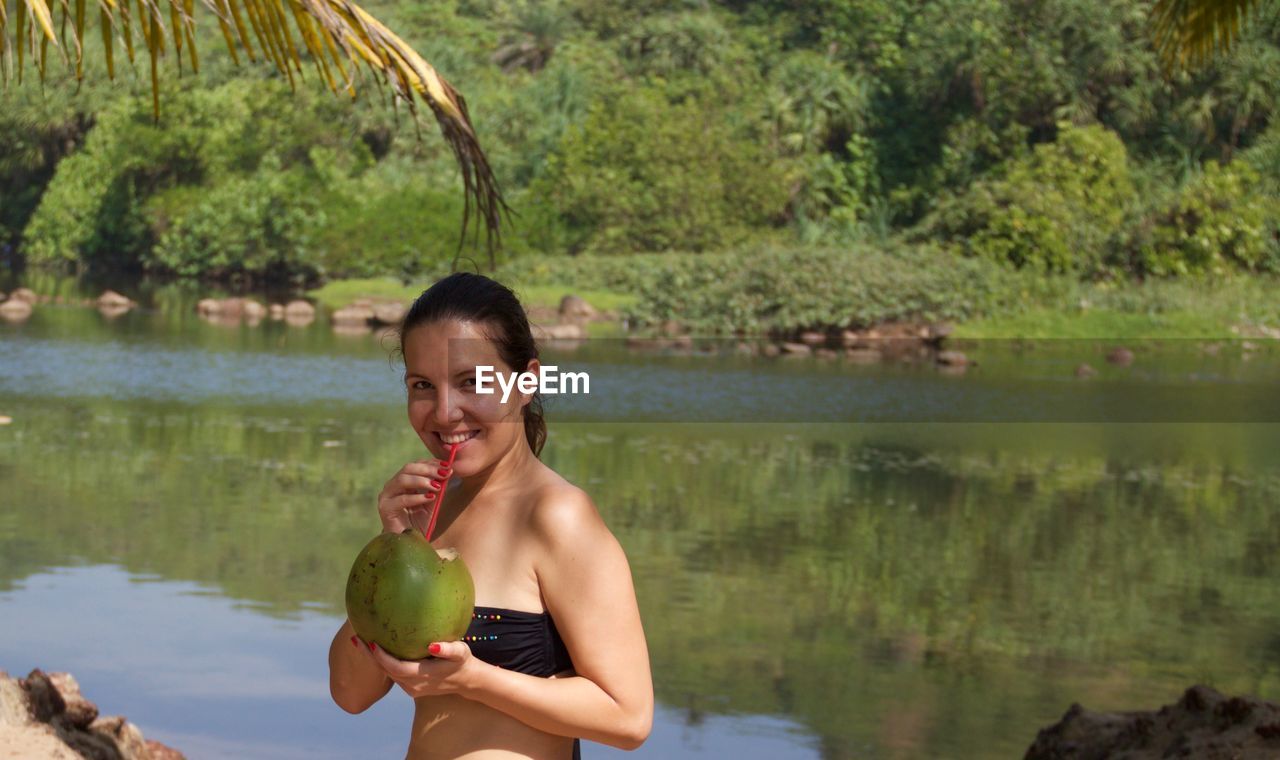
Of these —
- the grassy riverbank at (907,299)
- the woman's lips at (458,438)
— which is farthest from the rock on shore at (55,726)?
the grassy riverbank at (907,299)

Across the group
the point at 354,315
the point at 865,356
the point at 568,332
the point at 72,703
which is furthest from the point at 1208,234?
the point at 72,703

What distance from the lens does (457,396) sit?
1966 millimetres

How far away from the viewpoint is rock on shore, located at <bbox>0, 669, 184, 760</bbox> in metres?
3.59

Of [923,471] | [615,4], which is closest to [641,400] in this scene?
[923,471]

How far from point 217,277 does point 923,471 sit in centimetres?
1987

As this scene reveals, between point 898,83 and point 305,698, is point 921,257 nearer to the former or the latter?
point 898,83

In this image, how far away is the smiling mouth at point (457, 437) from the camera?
6.50 ft

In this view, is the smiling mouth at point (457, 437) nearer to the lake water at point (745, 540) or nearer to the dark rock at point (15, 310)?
the lake water at point (745, 540)

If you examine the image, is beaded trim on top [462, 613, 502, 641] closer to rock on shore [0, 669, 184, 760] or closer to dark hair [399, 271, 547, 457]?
dark hair [399, 271, 547, 457]

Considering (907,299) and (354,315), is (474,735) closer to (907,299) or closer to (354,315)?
(907,299)

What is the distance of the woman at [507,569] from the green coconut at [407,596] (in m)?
0.10

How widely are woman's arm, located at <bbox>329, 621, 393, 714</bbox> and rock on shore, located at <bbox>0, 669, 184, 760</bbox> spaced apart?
5.45ft

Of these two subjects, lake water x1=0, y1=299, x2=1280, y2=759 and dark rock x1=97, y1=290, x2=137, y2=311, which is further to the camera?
dark rock x1=97, y1=290, x2=137, y2=311

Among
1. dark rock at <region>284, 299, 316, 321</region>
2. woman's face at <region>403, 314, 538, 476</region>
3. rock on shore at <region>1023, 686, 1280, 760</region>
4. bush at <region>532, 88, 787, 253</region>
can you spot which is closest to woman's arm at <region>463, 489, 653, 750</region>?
woman's face at <region>403, 314, 538, 476</region>
